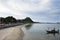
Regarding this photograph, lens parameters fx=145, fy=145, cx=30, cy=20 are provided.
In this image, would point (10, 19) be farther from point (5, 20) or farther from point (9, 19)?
point (5, 20)

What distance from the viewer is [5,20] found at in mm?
135750

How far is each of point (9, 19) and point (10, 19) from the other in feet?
5.57

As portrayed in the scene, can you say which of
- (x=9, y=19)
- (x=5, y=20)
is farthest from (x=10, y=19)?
(x=5, y=20)

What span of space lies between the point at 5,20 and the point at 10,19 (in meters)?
10.9

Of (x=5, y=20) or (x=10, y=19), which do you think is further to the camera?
(x=10, y=19)

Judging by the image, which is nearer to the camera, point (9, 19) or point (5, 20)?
point (5, 20)

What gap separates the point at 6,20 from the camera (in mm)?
138750

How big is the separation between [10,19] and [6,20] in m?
7.96

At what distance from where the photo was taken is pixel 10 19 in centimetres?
14612

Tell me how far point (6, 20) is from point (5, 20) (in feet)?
9.95

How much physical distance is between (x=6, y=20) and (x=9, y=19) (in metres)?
6.29
